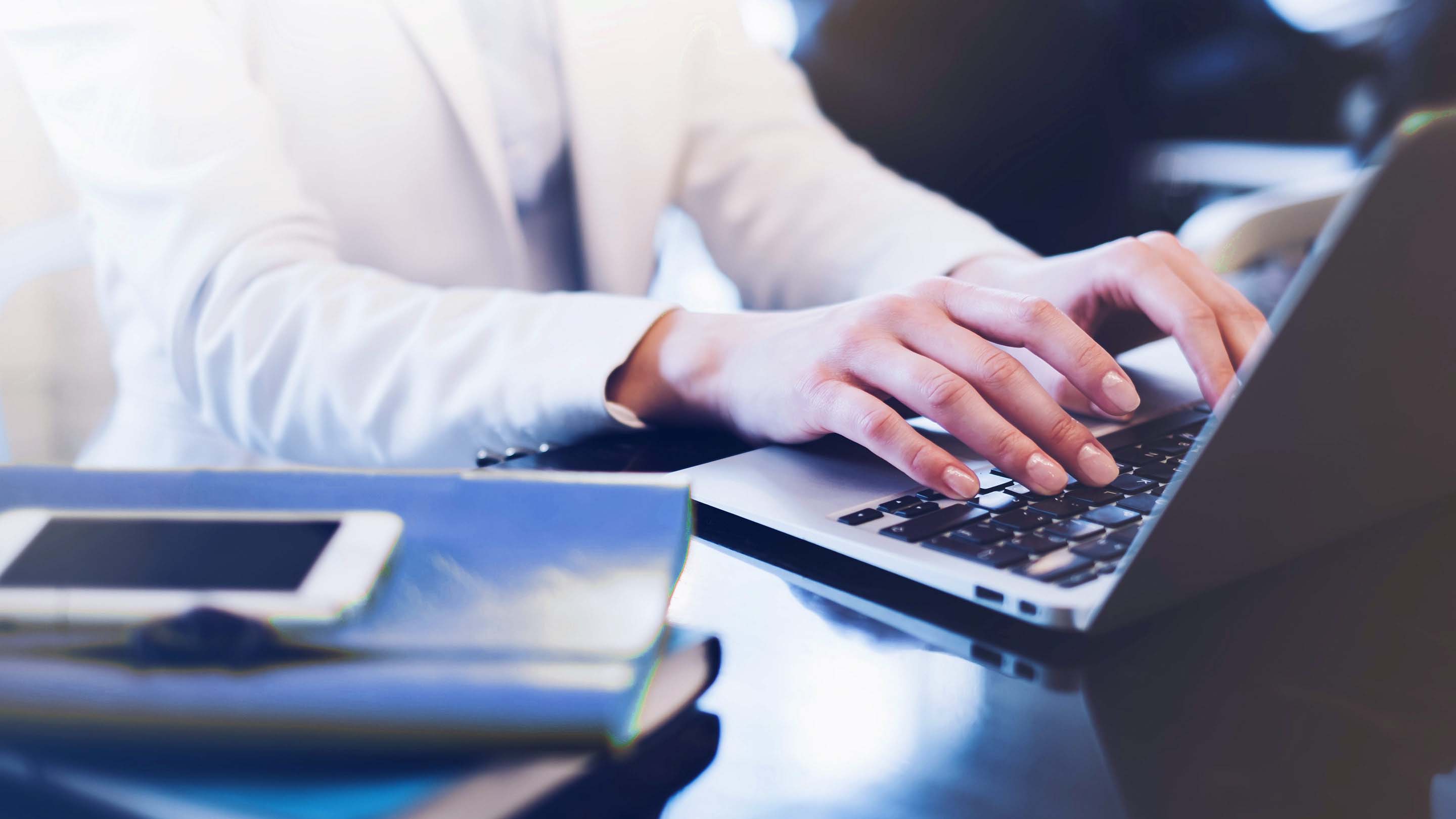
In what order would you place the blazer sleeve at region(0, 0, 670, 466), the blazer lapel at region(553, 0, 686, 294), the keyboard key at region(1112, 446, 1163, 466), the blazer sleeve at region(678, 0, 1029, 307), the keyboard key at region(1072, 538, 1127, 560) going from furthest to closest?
the blazer lapel at region(553, 0, 686, 294)
the blazer sleeve at region(678, 0, 1029, 307)
the blazer sleeve at region(0, 0, 670, 466)
the keyboard key at region(1112, 446, 1163, 466)
the keyboard key at region(1072, 538, 1127, 560)

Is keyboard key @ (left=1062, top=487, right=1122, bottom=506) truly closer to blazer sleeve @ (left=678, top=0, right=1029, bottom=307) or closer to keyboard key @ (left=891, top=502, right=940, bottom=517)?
keyboard key @ (left=891, top=502, right=940, bottom=517)

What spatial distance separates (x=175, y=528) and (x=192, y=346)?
41 centimetres

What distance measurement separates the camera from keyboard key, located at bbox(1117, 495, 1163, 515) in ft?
1.09

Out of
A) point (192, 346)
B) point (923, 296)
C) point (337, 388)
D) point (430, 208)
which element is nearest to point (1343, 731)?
point (923, 296)

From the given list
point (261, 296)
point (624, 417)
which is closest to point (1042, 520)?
point (624, 417)

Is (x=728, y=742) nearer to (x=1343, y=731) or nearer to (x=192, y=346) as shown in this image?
(x=1343, y=731)

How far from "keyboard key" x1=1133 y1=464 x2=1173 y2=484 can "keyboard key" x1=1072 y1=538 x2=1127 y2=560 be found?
0.08m

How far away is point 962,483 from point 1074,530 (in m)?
0.05

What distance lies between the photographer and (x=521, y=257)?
2.78 ft

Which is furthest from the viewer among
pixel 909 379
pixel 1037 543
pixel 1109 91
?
pixel 1109 91

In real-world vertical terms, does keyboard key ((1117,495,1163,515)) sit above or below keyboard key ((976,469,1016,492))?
above

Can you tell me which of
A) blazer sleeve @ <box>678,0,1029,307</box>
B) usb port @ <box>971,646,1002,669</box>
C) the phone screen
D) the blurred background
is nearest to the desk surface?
usb port @ <box>971,646,1002,669</box>

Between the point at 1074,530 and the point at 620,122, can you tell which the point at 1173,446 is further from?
the point at 620,122

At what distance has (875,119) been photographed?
5.27 ft
